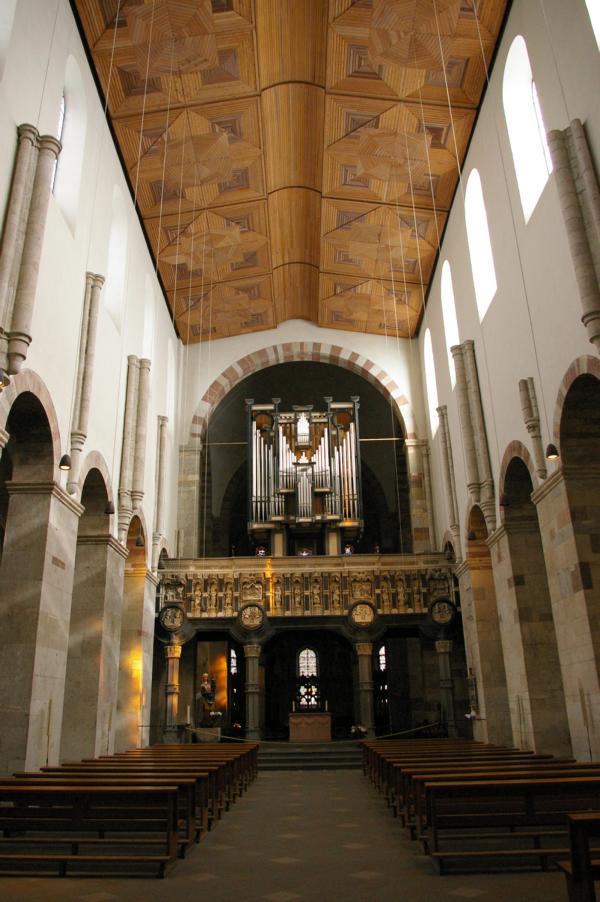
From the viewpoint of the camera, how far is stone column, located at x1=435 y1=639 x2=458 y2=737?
1722cm

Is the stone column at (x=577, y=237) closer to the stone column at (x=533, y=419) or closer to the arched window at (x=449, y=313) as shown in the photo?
the stone column at (x=533, y=419)

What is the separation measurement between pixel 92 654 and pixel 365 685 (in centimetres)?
748

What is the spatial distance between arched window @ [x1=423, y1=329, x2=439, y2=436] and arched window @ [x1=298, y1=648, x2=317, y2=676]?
11.1 metres

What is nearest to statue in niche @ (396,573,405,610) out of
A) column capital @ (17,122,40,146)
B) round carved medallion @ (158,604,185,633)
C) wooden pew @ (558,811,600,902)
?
round carved medallion @ (158,604,185,633)

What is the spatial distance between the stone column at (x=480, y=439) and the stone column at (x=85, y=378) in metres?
7.31

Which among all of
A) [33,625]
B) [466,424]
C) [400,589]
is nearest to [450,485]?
[400,589]

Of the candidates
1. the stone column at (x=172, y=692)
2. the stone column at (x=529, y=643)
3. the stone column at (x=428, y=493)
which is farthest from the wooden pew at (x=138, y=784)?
the stone column at (x=428, y=493)

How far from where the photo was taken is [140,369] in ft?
51.9

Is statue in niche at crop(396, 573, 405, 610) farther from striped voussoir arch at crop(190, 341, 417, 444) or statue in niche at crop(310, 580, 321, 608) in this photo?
striped voussoir arch at crop(190, 341, 417, 444)

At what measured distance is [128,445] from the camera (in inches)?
580

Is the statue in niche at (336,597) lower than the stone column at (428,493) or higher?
lower

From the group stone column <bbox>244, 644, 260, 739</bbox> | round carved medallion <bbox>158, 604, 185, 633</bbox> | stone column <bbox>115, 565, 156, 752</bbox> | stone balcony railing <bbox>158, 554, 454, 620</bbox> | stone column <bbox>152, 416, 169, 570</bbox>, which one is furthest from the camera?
stone balcony railing <bbox>158, 554, 454, 620</bbox>

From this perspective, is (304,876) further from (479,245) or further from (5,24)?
(479,245)

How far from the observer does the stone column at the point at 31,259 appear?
8.55 metres
